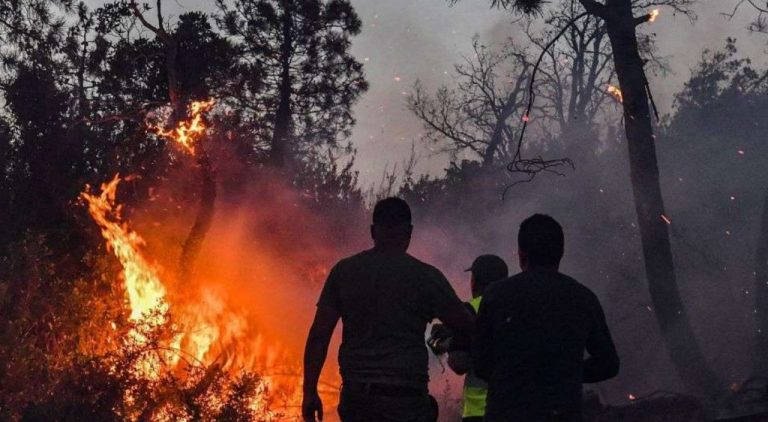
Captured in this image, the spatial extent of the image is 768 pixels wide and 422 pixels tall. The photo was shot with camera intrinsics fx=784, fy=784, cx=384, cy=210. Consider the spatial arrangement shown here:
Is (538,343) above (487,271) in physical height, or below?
below

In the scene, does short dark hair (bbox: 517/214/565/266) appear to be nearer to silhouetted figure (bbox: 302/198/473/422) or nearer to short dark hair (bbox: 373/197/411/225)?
silhouetted figure (bbox: 302/198/473/422)

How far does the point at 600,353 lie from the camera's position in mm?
3445

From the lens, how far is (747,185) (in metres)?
18.0

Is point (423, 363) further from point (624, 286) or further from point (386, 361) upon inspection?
point (624, 286)

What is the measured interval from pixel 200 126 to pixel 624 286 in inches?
346

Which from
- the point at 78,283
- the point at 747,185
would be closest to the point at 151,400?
the point at 78,283

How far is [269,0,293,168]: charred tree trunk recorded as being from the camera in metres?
22.1

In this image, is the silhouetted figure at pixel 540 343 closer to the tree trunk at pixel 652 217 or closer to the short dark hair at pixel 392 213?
the short dark hair at pixel 392 213

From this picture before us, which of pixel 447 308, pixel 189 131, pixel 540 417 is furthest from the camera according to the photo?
pixel 189 131

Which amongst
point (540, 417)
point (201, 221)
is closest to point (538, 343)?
point (540, 417)

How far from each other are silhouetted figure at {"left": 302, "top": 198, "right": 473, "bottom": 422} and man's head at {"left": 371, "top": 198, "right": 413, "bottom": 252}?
45 millimetres

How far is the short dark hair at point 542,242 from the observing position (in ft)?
11.4

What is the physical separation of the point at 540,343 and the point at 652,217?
25.9 ft

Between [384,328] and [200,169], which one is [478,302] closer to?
[384,328]
